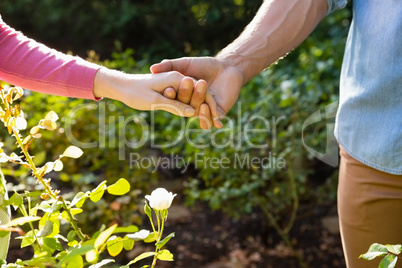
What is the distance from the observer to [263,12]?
155 cm

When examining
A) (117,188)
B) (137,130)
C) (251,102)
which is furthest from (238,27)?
(117,188)

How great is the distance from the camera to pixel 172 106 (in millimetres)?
1456

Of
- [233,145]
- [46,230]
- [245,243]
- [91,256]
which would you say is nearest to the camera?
[91,256]

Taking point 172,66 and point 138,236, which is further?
point 172,66

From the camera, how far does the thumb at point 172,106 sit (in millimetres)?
1413

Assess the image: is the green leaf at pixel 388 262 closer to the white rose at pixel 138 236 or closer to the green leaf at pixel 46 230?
the white rose at pixel 138 236

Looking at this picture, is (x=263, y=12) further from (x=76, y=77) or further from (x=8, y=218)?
(x=8, y=218)

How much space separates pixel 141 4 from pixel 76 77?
15.5 feet

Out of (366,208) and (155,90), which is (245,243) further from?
(155,90)

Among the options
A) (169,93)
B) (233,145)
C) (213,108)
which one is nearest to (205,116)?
(213,108)

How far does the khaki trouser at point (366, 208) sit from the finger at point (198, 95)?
43 cm

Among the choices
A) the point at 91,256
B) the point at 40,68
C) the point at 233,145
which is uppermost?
the point at 40,68

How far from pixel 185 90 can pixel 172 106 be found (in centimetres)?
6

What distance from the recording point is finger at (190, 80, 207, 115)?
1434 millimetres
